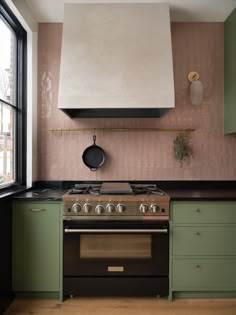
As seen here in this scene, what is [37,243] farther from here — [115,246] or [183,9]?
[183,9]

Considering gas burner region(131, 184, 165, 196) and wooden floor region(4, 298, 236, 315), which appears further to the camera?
gas burner region(131, 184, 165, 196)

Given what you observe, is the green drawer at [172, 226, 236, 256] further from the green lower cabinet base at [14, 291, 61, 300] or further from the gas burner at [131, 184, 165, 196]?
the green lower cabinet base at [14, 291, 61, 300]

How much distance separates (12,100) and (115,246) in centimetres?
161

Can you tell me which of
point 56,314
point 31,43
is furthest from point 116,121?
point 56,314

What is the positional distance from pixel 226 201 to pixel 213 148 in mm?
715

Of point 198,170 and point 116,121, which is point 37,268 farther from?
point 198,170

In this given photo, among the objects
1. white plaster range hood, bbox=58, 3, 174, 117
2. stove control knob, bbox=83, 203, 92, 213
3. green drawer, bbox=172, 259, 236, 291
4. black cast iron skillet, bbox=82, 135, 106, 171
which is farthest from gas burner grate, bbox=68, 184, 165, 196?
white plaster range hood, bbox=58, 3, 174, 117

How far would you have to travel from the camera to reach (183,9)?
232 cm

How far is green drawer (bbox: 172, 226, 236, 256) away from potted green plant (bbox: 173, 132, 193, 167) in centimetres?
75

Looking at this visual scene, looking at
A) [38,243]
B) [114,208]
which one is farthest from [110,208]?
[38,243]

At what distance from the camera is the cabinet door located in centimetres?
200

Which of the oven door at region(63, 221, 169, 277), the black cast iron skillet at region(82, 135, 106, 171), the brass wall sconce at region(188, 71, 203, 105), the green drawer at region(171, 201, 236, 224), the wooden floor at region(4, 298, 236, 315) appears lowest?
the wooden floor at region(4, 298, 236, 315)

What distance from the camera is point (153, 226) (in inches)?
77.5

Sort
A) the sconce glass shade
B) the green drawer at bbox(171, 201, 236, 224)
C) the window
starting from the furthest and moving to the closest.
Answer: the sconce glass shade, the window, the green drawer at bbox(171, 201, 236, 224)
